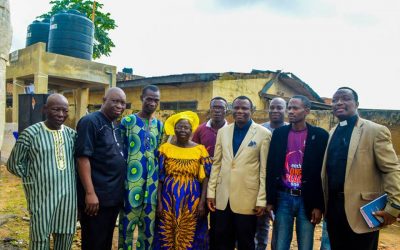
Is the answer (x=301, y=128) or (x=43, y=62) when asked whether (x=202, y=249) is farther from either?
(x=43, y=62)

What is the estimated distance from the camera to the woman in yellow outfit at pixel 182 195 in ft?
10.4

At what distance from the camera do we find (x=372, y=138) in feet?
8.63

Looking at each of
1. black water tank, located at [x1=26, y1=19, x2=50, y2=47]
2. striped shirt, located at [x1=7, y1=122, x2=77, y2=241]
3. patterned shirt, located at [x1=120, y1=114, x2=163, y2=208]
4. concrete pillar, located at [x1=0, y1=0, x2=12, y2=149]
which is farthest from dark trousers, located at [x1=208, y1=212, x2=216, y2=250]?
black water tank, located at [x1=26, y1=19, x2=50, y2=47]

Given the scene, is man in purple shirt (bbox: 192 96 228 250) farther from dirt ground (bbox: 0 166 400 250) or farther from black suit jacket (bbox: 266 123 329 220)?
dirt ground (bbox: 0 166 400 250)

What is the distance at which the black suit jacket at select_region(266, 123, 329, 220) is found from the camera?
286cm

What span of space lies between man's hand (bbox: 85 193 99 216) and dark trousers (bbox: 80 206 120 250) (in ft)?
0.27

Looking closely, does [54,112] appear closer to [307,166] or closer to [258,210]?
[258,210]

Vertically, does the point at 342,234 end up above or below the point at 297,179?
below

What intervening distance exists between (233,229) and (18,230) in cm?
343

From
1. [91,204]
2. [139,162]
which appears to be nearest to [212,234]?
[139,162]

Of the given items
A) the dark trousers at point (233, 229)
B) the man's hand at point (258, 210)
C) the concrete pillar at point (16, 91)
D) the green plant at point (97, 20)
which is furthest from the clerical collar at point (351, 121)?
the green plant at point (97, 20)

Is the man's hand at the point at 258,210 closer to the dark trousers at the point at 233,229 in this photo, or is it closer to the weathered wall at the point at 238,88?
the dark trousers at the point at 233,229

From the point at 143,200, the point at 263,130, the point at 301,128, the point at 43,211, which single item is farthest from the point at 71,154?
the point at 301,128

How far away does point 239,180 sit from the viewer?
3045mm
